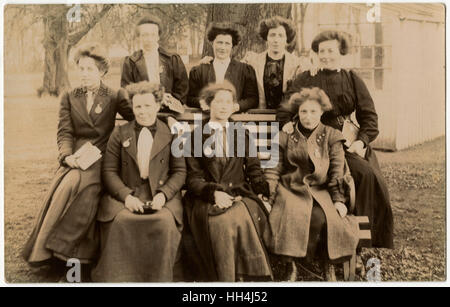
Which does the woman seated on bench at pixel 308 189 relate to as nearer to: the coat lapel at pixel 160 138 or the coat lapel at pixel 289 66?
the coat lapel at pixel 289 66

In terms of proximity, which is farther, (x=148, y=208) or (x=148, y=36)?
(x=148, y=36)


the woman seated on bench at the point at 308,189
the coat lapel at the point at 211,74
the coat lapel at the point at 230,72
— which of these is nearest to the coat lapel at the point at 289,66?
the woman seated on bench at the point at 308,189

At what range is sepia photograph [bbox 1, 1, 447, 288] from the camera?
484cm

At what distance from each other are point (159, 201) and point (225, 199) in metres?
0.50

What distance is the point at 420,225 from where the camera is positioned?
16.4 feet

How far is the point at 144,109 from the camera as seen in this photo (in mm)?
4844

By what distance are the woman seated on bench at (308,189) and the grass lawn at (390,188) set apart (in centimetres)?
36

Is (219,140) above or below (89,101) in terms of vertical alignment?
below

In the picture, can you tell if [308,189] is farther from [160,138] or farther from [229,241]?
[160,138]

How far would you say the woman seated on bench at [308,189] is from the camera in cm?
486

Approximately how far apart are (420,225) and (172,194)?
1.96 meters

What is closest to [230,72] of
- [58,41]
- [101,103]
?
[101,103]

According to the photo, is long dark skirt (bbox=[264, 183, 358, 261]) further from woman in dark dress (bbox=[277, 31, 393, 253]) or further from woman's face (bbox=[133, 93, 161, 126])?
woman's face (bbox=[133, 93, 161, 126])

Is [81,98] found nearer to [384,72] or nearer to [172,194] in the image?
[172,194]
